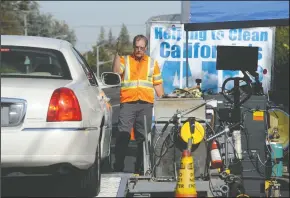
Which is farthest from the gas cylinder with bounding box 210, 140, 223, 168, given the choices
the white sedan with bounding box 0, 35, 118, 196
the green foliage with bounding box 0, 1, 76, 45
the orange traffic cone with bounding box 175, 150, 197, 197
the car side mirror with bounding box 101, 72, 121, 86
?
the green foliage with bounding box 0, 1, 76, 45

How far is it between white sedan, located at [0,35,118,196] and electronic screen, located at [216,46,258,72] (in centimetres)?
243

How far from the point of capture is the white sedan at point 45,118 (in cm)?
409

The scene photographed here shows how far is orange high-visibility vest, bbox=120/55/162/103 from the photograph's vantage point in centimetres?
687

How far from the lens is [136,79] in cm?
689

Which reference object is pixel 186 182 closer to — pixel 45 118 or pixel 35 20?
pixel 45 118

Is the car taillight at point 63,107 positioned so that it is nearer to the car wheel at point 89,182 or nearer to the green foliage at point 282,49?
the car wheel at point 89,182

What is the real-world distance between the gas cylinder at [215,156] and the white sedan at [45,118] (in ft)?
3.81

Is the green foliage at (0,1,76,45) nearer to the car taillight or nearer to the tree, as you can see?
the tree

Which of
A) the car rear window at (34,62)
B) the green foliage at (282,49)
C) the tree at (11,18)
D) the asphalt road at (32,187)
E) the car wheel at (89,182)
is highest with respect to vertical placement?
the tree at (11,18)

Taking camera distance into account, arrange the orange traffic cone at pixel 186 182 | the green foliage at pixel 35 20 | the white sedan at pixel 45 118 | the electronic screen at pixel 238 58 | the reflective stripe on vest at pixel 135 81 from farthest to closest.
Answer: the green foliage at pixel 35 20
the reflective stripe on vest at pixel 135 81
the electronic screen at pixel 238 58
the orange traffic cone at pixel 186 182
the white sedan at pixel 45 118

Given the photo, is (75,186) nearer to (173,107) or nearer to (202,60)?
(173,107)

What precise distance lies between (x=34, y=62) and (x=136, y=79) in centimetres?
200

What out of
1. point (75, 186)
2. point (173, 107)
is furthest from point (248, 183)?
point (75, 186)

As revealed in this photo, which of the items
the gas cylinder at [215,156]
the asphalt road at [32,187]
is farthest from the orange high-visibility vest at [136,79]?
the asphalt road at [32,187]
